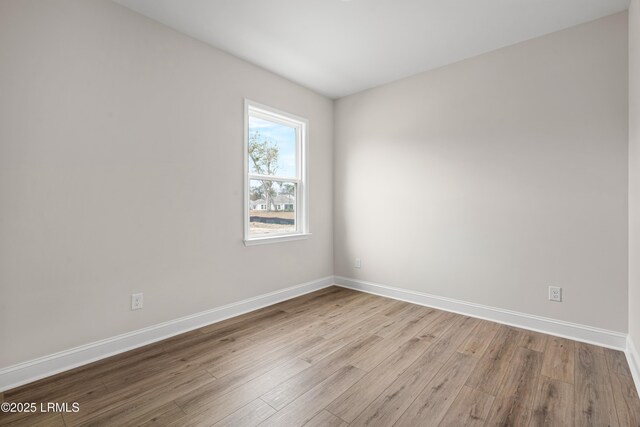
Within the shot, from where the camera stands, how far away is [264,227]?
11.2ft

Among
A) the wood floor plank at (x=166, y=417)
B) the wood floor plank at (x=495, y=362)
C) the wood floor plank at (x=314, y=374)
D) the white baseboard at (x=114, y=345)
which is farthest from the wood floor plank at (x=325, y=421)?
the white baseboard at (x=114, y=345)

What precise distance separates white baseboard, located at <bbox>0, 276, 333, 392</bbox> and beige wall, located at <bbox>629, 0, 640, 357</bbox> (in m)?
3.03

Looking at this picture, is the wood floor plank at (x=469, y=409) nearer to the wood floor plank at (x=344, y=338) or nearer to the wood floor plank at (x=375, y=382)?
the wood floor plank at (x=375, y=382)

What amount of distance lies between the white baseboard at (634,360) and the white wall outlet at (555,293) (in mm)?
473

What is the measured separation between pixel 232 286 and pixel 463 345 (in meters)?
2.16

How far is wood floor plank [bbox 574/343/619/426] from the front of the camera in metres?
1.59

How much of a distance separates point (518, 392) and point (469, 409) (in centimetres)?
40

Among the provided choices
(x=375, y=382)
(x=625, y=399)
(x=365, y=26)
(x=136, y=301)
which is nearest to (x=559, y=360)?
(x=625, y=399)

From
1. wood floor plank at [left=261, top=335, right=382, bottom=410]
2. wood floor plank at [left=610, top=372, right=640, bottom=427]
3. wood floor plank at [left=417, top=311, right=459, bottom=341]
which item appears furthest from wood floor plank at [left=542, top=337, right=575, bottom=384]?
wood floor plank at [left=261, top=335, right=382, bottom=410]

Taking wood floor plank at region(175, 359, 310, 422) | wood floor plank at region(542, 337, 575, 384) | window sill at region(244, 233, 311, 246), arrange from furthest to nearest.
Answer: window sill at region(244, 233, 311, 246)
wood floor plank at region(542, 337, 575, 384)
wood floor plank at region(175, 359, 310, 422)

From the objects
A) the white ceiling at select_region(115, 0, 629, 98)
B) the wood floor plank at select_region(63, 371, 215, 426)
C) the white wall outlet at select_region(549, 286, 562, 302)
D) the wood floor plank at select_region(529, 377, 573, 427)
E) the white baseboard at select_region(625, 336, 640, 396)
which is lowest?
the wood floor plank at select_region(529, 377, 573, 427)

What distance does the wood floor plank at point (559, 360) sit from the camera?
198cm

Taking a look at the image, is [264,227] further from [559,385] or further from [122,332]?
[559,385]

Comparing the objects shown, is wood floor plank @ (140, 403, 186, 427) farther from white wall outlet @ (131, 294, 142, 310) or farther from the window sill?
the window sill
